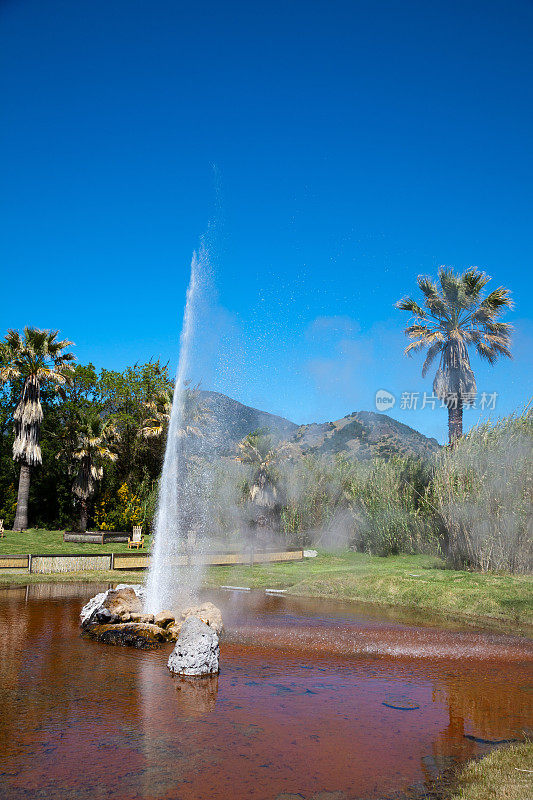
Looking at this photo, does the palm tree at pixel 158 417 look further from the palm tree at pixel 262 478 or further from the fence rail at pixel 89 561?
the fence rail at pixel 89 561

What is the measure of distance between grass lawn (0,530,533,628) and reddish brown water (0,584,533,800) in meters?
3.78

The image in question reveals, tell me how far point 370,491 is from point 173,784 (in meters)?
30.6

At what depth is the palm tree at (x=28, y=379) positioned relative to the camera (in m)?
41.6

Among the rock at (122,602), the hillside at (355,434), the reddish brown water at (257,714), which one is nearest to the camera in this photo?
the reddish brown water at (257,714)

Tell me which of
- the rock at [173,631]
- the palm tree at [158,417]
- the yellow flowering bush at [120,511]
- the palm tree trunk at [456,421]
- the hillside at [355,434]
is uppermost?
the hillside at [355,434]

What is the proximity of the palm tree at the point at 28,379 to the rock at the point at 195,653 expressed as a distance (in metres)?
33.9

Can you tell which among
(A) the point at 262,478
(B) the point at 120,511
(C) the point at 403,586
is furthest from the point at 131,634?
(B) the point at 120,511

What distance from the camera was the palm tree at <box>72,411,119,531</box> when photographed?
142 ft

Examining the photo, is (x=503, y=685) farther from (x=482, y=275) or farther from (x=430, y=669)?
(x=482, y=275)

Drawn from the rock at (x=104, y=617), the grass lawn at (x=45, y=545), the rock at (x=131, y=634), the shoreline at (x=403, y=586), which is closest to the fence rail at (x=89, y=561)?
the shoreline at (x=403, y=586)

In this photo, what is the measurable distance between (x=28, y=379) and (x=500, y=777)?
41576 millimetres

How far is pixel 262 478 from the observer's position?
41.0 m

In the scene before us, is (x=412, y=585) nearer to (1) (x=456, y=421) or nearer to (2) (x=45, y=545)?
(1) (x=456, y=421)

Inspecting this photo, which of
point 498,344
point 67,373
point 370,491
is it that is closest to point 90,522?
point 67,373
